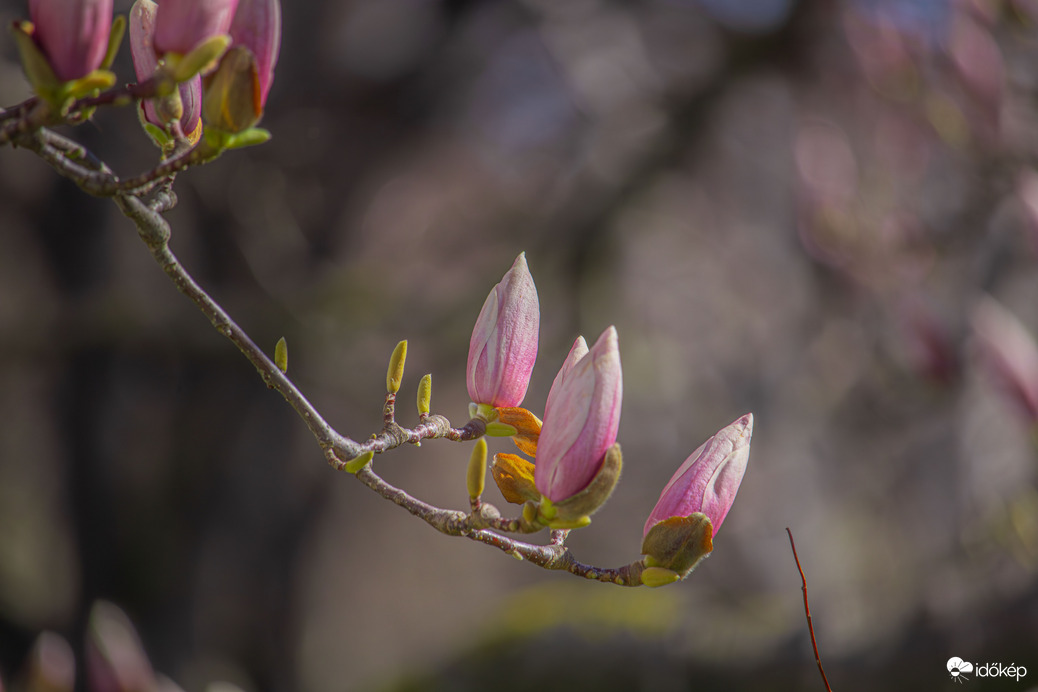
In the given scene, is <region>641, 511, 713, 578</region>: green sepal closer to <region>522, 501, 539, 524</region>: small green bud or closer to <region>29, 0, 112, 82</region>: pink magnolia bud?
<region>522, 501, 539, 524</region>: small green bud

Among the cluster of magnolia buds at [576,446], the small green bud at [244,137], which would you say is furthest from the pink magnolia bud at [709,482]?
the small green bud at [244,137]

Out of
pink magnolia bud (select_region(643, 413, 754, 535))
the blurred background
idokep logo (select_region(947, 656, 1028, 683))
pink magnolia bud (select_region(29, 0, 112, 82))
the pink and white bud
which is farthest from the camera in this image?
the blurred background

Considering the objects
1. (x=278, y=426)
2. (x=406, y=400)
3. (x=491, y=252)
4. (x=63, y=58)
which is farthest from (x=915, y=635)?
(x=278, y=426)

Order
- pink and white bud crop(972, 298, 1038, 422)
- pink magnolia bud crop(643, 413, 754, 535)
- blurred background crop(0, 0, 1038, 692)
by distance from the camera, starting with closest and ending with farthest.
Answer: pink magnolia bud crop(643, 413, 754, 535)
pink and white bud crop(972, 298, 1038, 422)
blurred background crop(0, 0, 1038, 692)

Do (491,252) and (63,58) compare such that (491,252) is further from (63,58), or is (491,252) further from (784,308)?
(63,58)

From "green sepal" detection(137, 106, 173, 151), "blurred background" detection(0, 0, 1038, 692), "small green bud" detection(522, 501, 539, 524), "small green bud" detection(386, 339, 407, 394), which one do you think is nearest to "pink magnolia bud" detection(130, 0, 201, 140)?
"green sepal" detection(137, 106, 173, 151)

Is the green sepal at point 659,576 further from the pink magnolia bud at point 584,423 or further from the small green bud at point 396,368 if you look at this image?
the small green bud at point 396,368
